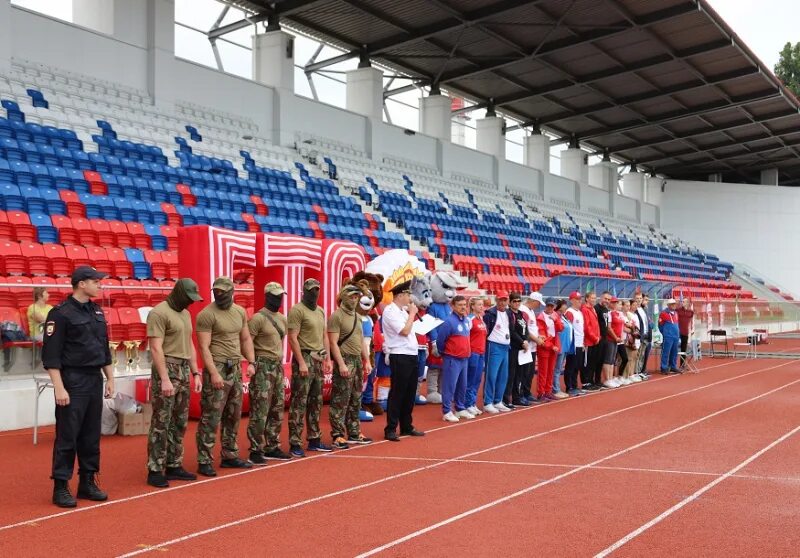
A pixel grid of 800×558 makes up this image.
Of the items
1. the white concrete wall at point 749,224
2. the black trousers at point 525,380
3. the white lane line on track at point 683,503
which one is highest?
the white concrete wall at point 749,224

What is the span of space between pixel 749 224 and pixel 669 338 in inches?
1314

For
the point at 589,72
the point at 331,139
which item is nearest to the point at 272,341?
A: the point at 331,139

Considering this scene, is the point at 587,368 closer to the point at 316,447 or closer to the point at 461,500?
the point at 316,447

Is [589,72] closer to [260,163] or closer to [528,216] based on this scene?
→ [528,216]

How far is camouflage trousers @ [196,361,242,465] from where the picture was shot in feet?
23.4

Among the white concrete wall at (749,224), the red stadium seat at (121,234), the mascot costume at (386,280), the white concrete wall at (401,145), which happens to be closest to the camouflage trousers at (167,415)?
the mascot costume at (386,280)

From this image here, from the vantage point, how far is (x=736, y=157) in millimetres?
45562

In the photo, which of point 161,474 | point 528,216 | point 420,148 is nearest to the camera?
point 161,474

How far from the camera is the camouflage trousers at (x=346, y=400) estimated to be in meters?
8.62

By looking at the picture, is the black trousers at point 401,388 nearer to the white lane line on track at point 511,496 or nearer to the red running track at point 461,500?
the red running track at point 461,500

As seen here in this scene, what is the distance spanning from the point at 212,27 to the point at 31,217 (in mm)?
13066

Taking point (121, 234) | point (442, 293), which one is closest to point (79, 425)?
point (442, 293)

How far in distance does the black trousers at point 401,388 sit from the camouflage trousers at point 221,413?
2.13m

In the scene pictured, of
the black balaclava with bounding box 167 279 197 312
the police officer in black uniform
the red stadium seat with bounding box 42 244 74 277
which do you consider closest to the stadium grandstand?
the red stadium seat with bounding box 42 244 74 277
